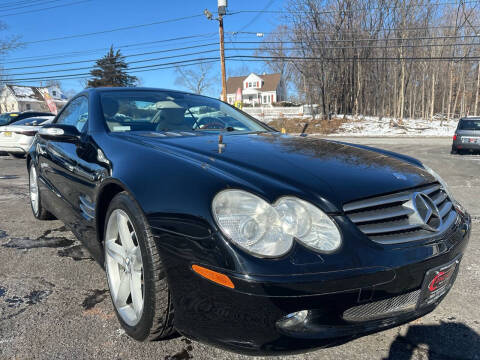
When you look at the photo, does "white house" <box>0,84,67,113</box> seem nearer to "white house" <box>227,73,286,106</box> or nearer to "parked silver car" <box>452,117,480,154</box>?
"white house" <box>227,73,286,106</box>

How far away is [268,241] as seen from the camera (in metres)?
1.36

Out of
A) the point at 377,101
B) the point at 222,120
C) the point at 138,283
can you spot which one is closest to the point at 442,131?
the point at 377,101

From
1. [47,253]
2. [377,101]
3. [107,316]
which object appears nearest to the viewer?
[107,316]

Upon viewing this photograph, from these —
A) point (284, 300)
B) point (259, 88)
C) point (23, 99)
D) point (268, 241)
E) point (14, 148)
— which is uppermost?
point (259, 88)

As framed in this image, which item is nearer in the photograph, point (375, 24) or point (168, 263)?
point (168, 263)

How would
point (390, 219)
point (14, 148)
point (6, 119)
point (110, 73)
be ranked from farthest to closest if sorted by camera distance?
1. point (110, 73)
2. point (6, 119)
3. point (14, 148)
4. point (390, 219)

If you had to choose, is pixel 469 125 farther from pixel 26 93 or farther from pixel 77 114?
pixel 26 93

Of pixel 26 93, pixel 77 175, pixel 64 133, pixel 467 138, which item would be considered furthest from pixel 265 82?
pixel 77 175

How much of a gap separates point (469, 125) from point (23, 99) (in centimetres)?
6063

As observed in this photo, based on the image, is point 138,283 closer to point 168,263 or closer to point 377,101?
point 168,263

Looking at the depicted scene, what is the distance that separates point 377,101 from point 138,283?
34.5 meters

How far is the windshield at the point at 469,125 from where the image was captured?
11438 mm

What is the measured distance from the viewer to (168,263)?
150 centimetres

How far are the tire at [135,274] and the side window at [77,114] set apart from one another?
1081 millimetres
